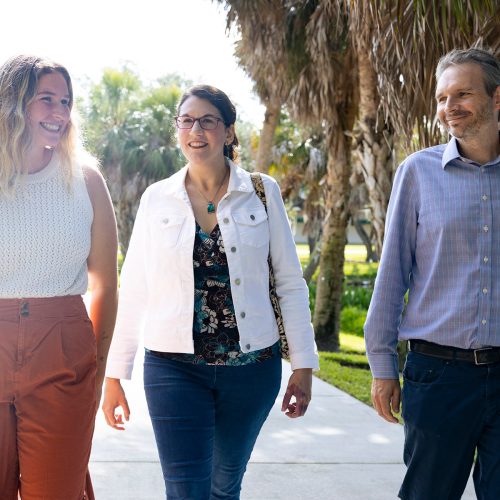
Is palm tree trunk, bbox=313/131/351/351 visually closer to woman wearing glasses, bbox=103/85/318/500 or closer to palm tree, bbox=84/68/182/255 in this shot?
woman wearing glasses, bbox=103/85/318/500

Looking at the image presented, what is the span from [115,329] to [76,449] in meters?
0.77

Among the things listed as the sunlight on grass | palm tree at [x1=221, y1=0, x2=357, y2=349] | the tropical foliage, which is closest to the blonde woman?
the tropical foliage

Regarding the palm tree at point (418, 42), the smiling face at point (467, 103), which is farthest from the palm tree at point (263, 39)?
the smiling face at point (467, 103)

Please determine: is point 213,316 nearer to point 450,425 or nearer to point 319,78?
point 450,425

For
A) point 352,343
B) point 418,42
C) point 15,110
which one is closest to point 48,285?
point 15,110

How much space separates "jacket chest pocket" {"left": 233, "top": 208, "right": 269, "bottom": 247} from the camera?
352cm

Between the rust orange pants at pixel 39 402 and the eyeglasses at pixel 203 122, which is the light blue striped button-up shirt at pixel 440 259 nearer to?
the eyeglasses at pixel 203 122

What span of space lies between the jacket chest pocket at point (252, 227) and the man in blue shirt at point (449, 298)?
507 millimetres

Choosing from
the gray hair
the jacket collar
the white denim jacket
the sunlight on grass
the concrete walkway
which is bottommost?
the sunlight on grass

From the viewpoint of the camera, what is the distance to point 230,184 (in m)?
3.67

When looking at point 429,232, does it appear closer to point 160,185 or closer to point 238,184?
point 238,184

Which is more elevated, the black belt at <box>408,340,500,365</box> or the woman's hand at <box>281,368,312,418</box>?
the black belt at <box>408,340,500,365</box>

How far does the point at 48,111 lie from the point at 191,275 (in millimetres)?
798

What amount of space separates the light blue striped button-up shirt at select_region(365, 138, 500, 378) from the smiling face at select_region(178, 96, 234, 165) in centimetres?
76
